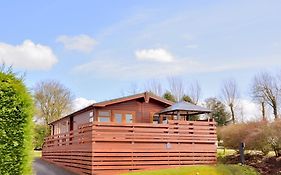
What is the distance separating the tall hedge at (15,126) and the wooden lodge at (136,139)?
10.1 meters

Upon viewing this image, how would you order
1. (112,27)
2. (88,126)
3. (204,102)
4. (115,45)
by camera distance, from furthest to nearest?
(204,102), (115,45), (112,27), (88,126)

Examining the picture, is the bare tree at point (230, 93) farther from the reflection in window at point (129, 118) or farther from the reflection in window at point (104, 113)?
the reflection in window at point (104, 113)

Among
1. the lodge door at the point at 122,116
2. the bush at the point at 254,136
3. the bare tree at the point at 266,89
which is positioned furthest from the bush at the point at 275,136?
the bare tree at the point at 266,89

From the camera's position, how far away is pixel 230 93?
4719cm

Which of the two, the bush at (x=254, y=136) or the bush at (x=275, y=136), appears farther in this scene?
the bush at (x=254, y=136)

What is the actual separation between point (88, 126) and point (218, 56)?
11.9 meters

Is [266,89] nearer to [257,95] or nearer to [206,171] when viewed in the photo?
[257,95]

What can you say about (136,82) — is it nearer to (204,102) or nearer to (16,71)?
(204,102)

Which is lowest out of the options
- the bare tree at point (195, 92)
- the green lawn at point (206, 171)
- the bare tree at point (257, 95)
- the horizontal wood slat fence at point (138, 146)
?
the green lawn at point (206, 171)

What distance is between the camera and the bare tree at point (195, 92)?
48.9 meters

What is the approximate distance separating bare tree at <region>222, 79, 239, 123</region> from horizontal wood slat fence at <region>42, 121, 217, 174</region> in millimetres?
26806

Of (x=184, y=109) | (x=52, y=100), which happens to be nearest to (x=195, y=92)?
(x=52, y=100)

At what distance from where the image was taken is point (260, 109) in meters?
41.6

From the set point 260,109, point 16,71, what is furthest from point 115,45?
point 260,109
